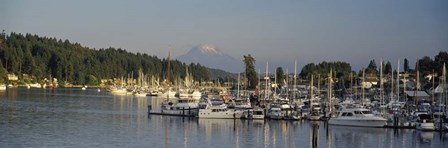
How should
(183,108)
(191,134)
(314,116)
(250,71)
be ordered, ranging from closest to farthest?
1. (191,134)
2. (314,116)
3. (183,108)
4. (250,71)

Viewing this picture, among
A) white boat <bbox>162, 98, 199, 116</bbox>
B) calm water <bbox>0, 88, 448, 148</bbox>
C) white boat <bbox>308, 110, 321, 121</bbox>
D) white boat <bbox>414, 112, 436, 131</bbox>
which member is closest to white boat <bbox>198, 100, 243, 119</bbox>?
calm water <bbox>0, 88, 448, 148</bbox>

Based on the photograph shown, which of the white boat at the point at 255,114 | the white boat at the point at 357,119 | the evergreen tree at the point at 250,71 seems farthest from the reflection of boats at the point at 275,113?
the evergreen tree at the point at 250,71

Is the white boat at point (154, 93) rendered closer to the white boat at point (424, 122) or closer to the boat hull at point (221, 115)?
the boat hull at point (221, 115)

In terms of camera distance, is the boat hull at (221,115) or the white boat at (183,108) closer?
the boat hull at (221,115)

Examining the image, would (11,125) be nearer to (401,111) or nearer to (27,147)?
(27,147)

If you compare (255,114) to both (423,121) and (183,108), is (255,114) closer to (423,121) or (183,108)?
(183,108)

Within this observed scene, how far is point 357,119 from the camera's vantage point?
5884 cm

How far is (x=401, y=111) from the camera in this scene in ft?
225

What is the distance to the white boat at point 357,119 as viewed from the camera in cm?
5828

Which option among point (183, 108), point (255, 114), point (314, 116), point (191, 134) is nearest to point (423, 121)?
point (314, 116)

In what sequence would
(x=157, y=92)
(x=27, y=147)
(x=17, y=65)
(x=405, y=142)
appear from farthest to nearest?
(x=17, y=65)
(x=157, y=92)
(x=405, y=142)
(x=27, y=147)

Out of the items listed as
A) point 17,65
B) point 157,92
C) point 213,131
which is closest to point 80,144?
point 213,131

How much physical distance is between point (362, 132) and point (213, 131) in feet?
39.5

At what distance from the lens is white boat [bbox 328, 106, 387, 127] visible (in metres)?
58.3
